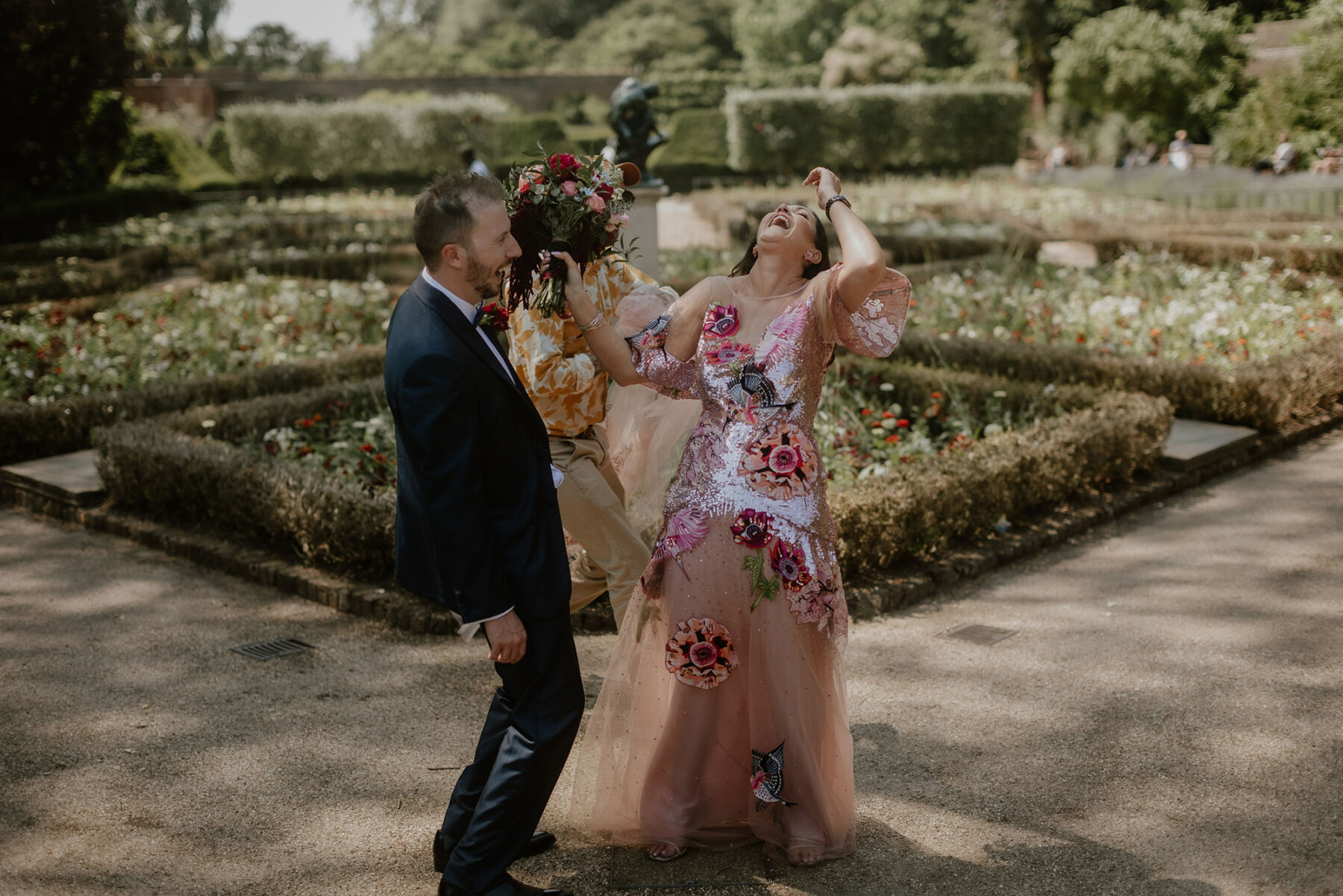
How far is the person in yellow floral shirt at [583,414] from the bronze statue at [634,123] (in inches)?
136

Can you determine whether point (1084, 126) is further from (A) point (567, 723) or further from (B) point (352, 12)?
(B) point (352, 12)

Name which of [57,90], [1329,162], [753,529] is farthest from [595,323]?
[1329,162]

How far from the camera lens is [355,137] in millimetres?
29859

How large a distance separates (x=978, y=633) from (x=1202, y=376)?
12.2 ft

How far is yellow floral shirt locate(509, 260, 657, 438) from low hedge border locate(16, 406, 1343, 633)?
1269mm

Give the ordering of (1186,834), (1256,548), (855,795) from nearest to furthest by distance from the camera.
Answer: (1186,834) → (855,795) → (1256,548)

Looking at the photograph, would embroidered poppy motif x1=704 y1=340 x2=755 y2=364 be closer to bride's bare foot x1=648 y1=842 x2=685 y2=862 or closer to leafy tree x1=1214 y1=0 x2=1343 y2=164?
bride's bare foot x1=648 y1=842 x2=685 y2=862

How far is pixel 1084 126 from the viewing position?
35.6m

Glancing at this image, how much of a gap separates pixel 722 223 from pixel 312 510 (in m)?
15.1

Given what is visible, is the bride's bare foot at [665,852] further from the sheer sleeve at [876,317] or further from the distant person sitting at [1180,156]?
the distant person sitting at [1180,156]

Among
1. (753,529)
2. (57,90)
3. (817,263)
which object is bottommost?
(753,529)

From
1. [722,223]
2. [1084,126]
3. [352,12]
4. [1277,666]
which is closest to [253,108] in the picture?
[722,223]

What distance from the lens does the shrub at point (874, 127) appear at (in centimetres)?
3075

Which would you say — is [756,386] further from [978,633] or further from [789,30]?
[789,30]
